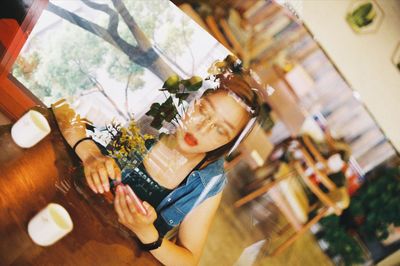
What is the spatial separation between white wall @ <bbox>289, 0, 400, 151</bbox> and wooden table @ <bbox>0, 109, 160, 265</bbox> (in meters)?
1.76

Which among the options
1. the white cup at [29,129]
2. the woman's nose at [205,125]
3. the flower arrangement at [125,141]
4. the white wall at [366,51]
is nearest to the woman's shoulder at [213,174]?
the woman's nose at [205,125]

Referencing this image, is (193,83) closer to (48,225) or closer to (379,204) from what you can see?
(48,225)

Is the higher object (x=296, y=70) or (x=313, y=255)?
(x=296, y=70)

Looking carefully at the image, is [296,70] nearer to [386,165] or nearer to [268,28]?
[268,28]

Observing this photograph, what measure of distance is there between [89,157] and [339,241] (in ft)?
5.24

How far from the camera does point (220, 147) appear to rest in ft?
4.93

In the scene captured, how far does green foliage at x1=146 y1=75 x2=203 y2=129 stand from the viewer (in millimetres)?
1598

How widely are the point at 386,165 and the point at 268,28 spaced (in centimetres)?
120

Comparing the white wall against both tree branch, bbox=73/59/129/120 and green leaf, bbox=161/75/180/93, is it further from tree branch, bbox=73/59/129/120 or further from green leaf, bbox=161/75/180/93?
tree branch, bbox=73/59/129/120

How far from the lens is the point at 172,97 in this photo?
65.1 inches

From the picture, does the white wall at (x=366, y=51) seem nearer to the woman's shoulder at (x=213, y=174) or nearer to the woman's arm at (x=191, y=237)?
the woman's shoulder at (x=213, y=174)

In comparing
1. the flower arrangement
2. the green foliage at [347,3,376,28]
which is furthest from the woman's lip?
the green foliage at [347,3,376,28]

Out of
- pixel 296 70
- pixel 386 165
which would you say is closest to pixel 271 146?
pixel 296 70

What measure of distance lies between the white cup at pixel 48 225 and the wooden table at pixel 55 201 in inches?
1.6
